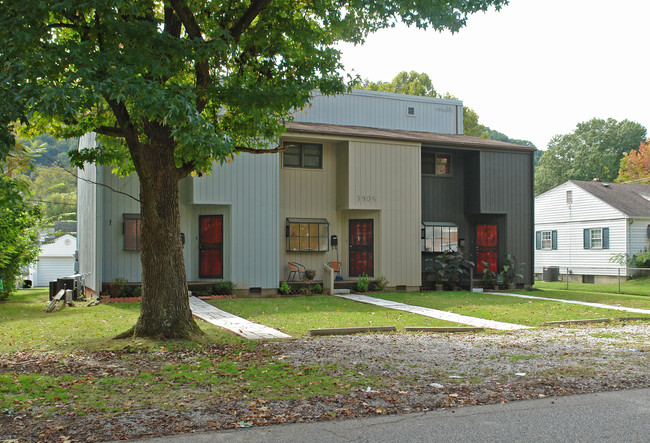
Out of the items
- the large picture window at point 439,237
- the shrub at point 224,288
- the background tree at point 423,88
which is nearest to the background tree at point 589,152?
the background tree at point 423,88

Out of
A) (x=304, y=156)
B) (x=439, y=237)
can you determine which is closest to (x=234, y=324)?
(x=304, y=156)

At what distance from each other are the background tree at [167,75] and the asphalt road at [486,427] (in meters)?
3.78

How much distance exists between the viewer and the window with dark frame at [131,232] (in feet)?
56.8

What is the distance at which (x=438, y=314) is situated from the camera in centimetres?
1354

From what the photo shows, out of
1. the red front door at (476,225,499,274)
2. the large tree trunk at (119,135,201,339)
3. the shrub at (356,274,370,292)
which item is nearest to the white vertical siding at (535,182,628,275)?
the red front door at (476,225,499,274)

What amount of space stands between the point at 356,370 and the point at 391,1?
5559 mm

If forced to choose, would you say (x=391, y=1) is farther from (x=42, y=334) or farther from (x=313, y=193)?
(x=313, y=193)

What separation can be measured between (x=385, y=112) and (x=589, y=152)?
40756 mm

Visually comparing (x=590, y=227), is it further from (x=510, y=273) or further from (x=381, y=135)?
(x=381, y=135)

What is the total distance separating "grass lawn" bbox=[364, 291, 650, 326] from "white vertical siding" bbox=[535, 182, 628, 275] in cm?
1285

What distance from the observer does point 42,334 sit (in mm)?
10242

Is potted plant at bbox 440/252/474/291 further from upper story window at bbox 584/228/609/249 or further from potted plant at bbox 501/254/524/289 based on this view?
upper story window at bbox 584/228/609/249

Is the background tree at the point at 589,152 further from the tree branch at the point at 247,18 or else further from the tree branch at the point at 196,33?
the tree branch at the point at 196,33

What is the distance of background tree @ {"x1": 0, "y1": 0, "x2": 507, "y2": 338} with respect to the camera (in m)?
7.18
